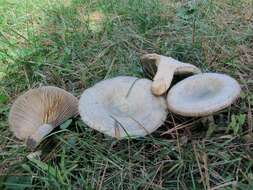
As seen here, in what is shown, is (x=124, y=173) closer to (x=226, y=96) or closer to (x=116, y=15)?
(x=226, y=96)

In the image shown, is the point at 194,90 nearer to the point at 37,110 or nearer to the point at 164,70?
the point at 164,70

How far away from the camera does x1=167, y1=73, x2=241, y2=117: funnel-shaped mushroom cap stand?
5.53ft

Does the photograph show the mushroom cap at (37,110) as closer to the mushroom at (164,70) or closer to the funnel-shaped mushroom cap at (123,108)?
the funnel-shaped mushroom cap at (123,108)

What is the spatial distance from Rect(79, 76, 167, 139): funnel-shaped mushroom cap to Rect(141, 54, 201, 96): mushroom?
5cm

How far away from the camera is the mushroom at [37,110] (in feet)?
6.26

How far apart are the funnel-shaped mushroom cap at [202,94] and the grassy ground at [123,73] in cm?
14

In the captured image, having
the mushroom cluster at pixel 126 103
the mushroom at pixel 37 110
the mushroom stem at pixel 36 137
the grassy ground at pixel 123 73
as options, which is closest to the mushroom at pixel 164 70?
the mushroom cluster at pixel 126 103

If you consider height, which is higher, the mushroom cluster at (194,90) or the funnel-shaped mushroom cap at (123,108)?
the mushroom cluster at (194,90)

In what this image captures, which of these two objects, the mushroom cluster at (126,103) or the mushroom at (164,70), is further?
the mushroom at (164,70)

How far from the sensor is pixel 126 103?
1902mm

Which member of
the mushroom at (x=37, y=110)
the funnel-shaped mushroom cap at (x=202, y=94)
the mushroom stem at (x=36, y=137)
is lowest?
the mushroom stem at (x=36, y=137)

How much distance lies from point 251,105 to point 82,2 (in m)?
→ 1.87

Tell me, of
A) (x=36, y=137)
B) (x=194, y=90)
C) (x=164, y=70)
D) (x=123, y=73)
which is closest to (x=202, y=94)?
(x=194, y=90)

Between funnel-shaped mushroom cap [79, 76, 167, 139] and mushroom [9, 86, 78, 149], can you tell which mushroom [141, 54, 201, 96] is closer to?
funnel-shaped mushroom cap [79, 76, 167, 139]
